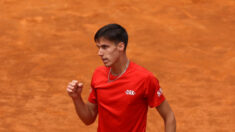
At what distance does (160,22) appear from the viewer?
12.4 meters

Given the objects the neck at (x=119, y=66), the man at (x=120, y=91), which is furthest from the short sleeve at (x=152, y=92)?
the neck at (x=119, y=66)

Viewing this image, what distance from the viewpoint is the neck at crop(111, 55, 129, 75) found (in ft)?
11.7

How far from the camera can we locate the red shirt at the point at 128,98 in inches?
137

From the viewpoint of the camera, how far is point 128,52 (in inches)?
423

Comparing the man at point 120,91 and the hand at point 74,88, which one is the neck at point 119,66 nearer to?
the man at point 120,91

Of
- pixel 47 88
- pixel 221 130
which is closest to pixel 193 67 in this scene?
pixel 221 130

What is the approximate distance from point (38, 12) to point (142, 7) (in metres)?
3.01

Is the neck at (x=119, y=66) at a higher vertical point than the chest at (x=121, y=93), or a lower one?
higher

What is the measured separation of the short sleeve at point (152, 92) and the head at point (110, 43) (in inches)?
12.2

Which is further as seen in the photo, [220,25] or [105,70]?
[220,25]

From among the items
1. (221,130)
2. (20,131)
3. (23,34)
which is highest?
(23,34)

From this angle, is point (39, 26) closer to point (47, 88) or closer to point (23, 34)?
point (23, 34)

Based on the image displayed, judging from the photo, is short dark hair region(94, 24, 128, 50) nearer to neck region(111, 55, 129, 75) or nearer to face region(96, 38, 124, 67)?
face region(96, 38, 124, 67)

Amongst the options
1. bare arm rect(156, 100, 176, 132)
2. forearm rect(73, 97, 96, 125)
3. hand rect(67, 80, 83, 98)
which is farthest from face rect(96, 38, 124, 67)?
bare arm rect(156, 100, 176, 132)
